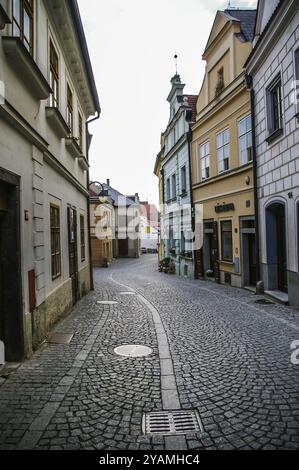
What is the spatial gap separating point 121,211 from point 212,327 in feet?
151

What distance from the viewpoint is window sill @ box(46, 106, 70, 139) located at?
7355 millimetres

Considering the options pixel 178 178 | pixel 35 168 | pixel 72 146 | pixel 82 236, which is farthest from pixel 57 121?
pixel 178 178

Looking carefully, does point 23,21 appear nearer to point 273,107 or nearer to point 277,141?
point 277,141

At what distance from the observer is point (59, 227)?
29.2 feet

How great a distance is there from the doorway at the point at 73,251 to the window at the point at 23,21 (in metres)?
4.88

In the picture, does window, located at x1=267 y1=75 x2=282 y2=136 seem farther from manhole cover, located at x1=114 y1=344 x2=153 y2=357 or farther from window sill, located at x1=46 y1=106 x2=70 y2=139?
manhole cover, located at x1=114 y1=344 x2=153 y2=357

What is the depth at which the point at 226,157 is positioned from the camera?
49.8 ft

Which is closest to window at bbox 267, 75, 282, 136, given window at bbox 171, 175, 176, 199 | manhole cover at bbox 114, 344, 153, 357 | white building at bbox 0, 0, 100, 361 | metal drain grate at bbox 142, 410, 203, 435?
white building at bbox 0, 0, 100, 361

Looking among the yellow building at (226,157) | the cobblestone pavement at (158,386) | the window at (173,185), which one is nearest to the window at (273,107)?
the yellow building at (226,157)

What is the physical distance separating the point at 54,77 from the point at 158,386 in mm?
7369

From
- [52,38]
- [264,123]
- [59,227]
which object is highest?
[52,38]

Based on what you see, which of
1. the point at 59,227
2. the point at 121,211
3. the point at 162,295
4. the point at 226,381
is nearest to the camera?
the point at 226,381

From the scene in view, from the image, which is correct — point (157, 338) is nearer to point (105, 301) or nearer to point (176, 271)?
point (105, 301)

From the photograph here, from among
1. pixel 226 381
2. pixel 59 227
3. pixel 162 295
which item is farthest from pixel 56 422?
pixel 162 295
